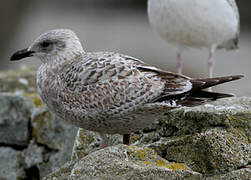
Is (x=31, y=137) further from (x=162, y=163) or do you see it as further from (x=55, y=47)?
(x=162, y=163)

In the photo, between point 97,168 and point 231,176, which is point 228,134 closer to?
point 231,176

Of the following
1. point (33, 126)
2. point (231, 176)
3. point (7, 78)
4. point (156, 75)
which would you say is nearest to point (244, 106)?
point (156, 75)

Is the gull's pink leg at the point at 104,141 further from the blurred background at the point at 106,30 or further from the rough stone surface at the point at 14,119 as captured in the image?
the blurred background at the point at 106,30

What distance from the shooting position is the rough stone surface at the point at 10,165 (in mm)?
6785

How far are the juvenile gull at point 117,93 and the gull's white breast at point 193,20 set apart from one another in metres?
3.12

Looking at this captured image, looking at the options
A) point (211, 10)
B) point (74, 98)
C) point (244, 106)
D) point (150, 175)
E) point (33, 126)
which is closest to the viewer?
point (150, 175)

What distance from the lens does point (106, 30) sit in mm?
18594

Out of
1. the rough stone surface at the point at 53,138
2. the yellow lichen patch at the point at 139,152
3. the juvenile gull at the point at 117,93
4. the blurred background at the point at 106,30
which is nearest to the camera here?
the yellow lichen patch at the point at 139,152

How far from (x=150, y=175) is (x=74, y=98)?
1.19m

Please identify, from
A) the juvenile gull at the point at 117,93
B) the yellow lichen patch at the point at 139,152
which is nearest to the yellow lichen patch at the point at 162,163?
the yellow lichen patch at the point at 139,152

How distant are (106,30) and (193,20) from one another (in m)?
10.8

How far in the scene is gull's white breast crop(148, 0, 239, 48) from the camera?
7.96 metres

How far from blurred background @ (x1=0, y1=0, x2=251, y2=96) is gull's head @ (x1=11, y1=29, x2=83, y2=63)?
28.6 feet

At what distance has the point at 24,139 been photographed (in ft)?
22.5
